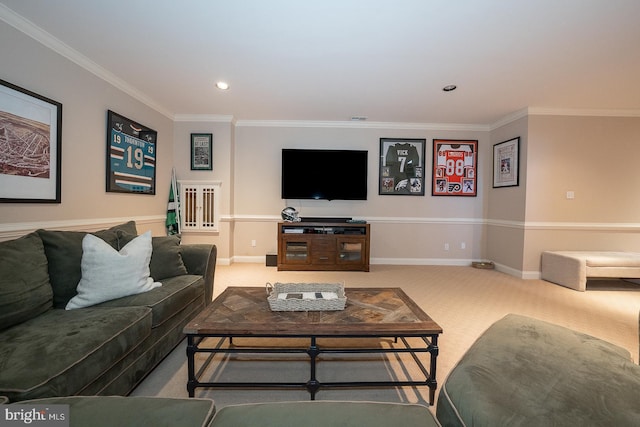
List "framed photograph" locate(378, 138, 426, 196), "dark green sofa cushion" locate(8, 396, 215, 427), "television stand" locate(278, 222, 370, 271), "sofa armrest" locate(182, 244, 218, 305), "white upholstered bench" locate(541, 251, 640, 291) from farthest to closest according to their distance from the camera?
"framed photograph" locate(378, 138, 426, 196), "television stand" locate(278, 222, 370, 271), "white upholstered bench" locate(541, 251, 640, 291), "sofa armrest" locate(182, 244, 218, 305), "dark green sofa cushion" locate(8, 396, 215, 427)

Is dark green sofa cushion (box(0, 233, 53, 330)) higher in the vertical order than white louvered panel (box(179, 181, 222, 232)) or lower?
lower

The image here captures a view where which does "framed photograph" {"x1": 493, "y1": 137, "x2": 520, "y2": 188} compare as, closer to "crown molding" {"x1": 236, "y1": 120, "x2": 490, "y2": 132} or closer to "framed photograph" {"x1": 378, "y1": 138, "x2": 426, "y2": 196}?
"crown molding" {"x1": 236, "y1": 120, "x2": 490, "y2": 132}

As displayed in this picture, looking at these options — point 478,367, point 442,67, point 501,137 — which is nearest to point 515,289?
point 501,137

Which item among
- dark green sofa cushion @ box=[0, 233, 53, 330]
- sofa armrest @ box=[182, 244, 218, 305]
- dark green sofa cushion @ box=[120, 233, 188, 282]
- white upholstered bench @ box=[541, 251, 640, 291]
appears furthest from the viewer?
white upholstered bench @ box=[541, 251, 640, 291]

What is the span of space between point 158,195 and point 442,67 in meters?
4.08

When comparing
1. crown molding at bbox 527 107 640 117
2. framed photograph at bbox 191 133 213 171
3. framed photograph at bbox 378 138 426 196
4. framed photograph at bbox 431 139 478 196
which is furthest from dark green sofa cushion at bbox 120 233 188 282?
crown molding at bbox 527 107 640 117

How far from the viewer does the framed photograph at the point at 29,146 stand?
2.13 meters

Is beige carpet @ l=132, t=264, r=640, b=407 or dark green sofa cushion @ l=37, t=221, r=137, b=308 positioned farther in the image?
dark green sofa cushion @ l=37, t=221, r=137, b=308

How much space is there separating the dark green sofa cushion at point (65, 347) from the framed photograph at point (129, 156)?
212 cm

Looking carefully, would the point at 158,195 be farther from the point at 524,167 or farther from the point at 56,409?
the point at 524,167

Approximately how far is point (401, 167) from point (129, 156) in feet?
13.3

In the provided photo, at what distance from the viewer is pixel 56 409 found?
82cm

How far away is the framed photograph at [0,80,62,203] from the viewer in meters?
2.13

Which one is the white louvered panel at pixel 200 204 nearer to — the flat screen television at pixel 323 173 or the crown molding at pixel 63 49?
the flat screen television at pixel 323 173
